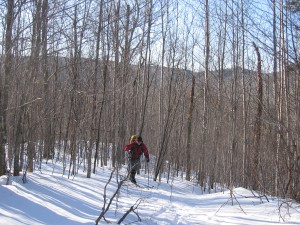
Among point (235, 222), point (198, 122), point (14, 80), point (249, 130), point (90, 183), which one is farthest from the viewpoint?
point (198, 122)

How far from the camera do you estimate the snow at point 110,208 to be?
5.49m

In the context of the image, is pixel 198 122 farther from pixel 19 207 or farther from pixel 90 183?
pixel 19 207

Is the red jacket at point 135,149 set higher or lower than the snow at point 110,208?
higher

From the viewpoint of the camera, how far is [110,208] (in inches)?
275

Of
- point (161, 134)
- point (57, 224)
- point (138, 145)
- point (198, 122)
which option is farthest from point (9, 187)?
point (198, 122)

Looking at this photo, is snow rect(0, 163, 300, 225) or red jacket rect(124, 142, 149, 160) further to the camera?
red jacket rect(124, 142, 149, 160)

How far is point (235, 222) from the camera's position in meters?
6.46

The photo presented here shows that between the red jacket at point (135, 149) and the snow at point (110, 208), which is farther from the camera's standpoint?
the red jacket at point (135, 149)

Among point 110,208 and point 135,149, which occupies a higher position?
point 135,149

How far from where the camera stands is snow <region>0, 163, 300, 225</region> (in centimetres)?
549

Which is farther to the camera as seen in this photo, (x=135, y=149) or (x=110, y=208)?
(x=135, y=149)

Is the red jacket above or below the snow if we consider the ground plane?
above

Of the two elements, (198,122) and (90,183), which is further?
(198,122)

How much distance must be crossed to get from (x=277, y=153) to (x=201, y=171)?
665 centimetres
